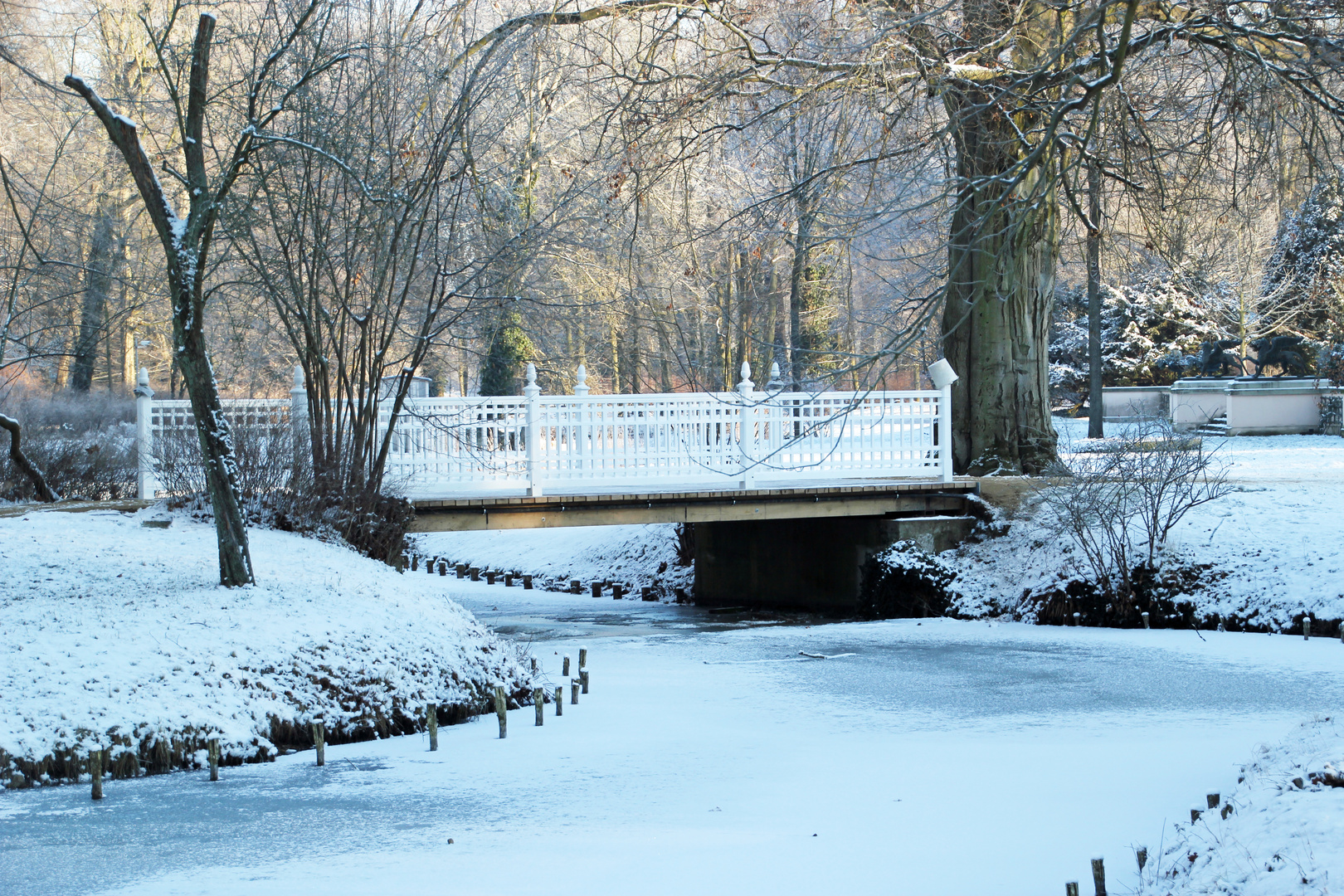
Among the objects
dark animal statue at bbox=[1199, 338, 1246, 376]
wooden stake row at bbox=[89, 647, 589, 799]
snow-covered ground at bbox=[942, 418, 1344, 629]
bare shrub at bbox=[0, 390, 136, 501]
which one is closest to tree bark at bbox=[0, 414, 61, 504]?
bare shrub at bbox=[0, 390, 136, 501]

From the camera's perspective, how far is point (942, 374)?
1450 centimetres

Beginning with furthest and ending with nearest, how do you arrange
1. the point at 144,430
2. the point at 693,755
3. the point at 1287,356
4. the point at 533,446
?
the point at 1287,356
the point at 533,446
the point at 144,430
the point at 693,755

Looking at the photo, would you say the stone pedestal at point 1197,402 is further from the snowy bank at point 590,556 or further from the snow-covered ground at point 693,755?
the snow-covered ground at point 693,755

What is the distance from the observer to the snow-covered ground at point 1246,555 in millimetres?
11305

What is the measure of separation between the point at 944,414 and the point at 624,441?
3.78 metres

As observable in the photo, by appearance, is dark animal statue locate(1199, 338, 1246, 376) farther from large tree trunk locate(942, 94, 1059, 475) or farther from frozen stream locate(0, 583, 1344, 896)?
frozen stream locate(0, 583, 1344, 896)

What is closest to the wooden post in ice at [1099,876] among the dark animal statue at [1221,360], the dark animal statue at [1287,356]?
the dark animal statue at [1287,356]

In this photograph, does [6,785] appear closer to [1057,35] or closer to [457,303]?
[1057,35]

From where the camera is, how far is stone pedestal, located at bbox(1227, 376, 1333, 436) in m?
24.6

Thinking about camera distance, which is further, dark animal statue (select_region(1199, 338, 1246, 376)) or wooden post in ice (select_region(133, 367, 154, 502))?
dark animal statue (select_region(1199, 338, 1246, 376))

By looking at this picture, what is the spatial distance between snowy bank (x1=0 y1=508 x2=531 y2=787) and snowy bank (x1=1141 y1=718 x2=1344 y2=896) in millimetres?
4735

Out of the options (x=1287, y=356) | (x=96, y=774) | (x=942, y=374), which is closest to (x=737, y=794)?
(x=96, y=774)

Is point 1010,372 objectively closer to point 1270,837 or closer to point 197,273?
point 197,273

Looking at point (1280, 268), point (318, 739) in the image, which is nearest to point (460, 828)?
point (318, 739)
